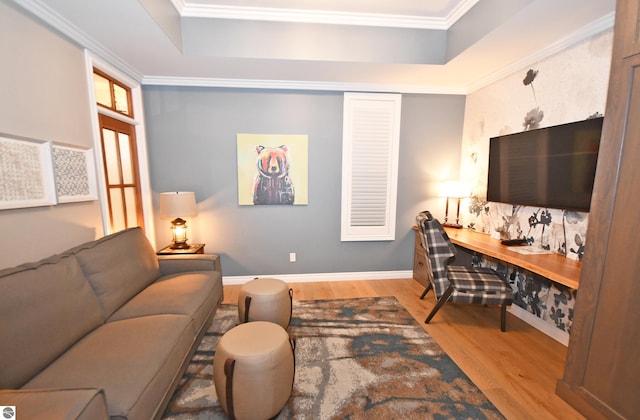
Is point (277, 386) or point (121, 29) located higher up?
point (121, 29)

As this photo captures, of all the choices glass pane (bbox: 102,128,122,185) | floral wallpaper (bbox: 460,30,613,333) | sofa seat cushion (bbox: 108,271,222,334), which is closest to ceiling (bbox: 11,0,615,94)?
floral wallpaper (bbox: 460,30,613,333)

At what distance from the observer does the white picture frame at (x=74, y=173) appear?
182 cm

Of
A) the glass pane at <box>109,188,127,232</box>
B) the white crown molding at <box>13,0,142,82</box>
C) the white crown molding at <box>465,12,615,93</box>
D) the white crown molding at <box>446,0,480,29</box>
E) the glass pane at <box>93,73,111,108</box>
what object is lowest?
the glass pane at <box>109,188,127,232</box>

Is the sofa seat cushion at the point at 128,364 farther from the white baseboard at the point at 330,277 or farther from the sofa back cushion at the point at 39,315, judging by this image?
the white baseboard at the point at 330,277

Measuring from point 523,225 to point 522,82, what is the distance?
1389mm

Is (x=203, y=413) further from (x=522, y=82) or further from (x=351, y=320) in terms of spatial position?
(x=522, y=82)

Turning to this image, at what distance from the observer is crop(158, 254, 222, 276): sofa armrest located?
243 centimetres

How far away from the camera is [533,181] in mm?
2295

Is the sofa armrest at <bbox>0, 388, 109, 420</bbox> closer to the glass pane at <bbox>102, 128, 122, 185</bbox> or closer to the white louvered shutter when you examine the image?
the glass pane at <bbox>102, 128, 122, 185</bbox>

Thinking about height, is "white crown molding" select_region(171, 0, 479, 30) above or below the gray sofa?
above

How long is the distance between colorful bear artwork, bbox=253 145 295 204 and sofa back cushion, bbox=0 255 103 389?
1.87m

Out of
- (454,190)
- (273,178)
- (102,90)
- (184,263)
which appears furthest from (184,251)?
(454,190)

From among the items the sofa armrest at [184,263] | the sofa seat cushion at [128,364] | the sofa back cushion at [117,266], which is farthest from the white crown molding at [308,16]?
the sofa seat cushion at [128,364]

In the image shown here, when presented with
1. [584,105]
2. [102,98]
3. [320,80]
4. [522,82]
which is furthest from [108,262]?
[522,82]
